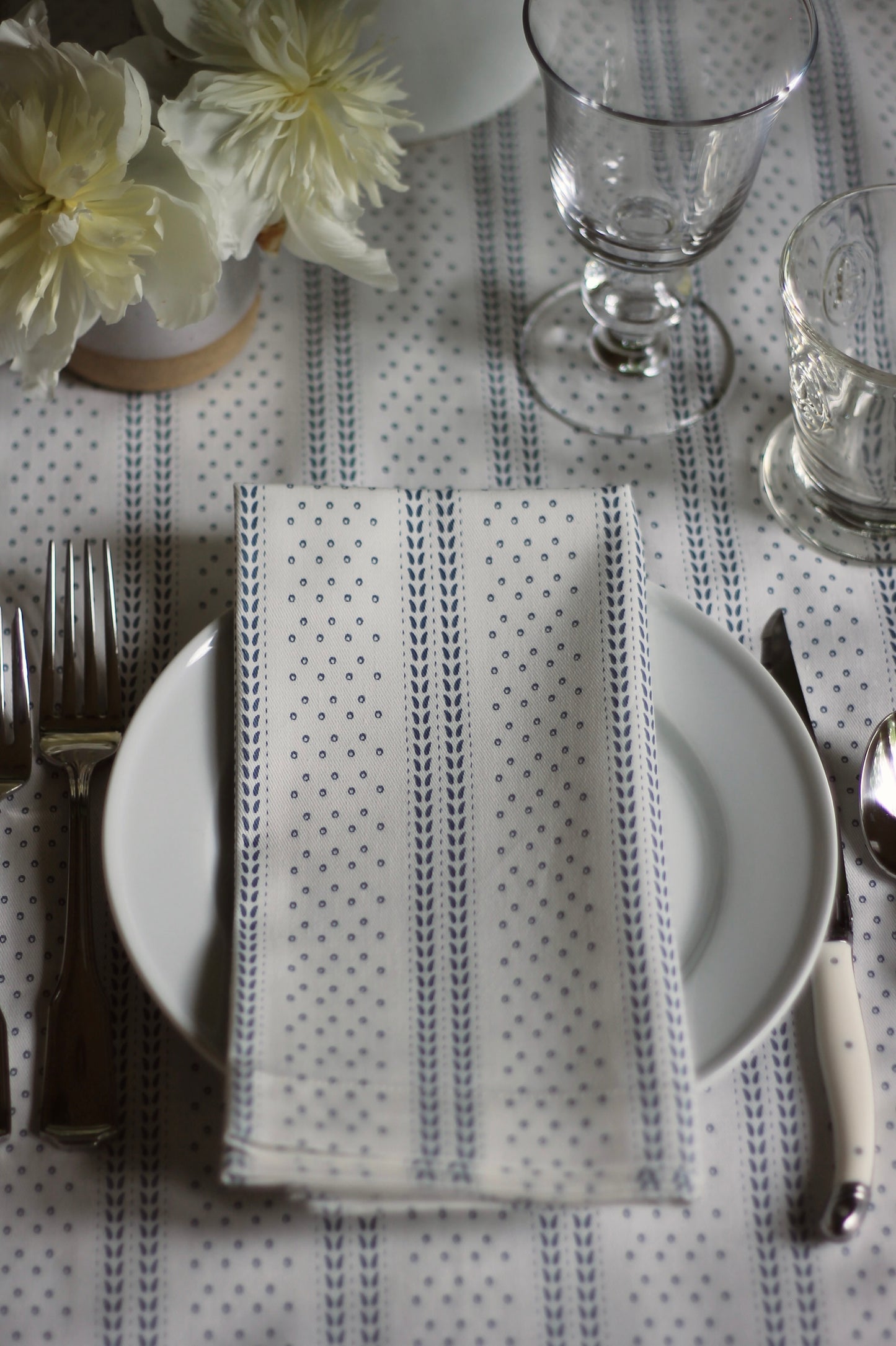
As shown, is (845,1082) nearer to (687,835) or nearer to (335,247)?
(687,835)

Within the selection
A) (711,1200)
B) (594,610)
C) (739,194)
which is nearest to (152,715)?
(594,610)

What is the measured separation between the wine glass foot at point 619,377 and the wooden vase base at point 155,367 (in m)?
0.19

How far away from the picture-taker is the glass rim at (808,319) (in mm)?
524

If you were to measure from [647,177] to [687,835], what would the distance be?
39cm

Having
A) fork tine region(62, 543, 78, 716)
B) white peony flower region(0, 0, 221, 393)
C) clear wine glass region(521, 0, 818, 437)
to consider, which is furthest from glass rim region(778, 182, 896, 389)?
fork tine region(62, 543, 78, 716)

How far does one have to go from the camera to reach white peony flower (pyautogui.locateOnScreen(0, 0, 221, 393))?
1.58 feet

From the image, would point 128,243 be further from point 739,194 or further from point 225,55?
point 739,194

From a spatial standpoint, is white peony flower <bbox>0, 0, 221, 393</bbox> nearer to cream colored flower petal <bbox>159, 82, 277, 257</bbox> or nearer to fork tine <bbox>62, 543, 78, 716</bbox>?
cream colored flower petal <bbox>159, 82, 277, 257</bbox>

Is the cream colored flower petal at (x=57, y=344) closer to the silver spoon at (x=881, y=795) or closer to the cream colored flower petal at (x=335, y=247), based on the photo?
the cream colored flower petal at (x=335, y=247)

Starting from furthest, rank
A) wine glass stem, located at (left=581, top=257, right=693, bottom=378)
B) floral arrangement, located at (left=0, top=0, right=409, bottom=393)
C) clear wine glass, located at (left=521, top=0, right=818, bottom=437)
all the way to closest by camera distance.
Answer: wine glass stem, located at (left=581, top=257, right=693, bottom=378) → clear wine glass, located at (left=521, top=0, right=818, bottom=437) → floral arrangement, located at (left=0, top=0, right=409, bottom=393)

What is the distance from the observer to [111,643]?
0.56 metres

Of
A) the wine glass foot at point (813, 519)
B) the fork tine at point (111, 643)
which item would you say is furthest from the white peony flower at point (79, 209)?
the wine glass foot at point (813, 519)

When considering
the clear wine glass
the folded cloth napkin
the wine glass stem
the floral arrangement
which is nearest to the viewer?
the folded cloth napkin

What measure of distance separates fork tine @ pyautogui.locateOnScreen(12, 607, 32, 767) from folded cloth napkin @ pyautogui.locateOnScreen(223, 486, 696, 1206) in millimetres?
130
